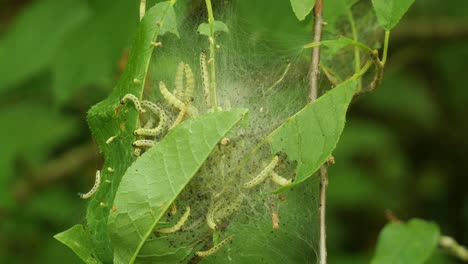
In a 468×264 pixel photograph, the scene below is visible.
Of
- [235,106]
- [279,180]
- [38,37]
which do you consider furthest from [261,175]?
[38,37]

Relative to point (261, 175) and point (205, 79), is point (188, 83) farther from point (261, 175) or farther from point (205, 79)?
point (261, 175)

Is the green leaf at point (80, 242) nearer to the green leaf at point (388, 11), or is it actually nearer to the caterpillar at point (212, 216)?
the caterpillar at point (212, 216)

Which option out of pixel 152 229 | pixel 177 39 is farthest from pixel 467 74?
pixel 152 229

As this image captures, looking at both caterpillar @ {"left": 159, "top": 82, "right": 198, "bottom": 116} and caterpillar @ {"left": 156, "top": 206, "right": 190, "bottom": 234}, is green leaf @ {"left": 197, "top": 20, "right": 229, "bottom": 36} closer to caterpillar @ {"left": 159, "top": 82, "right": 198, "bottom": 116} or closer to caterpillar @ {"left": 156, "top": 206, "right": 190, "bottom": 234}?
caterpillar @ {"left": 159, "top": 82, "right": 198, "bottom": 116}

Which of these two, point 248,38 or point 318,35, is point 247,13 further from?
point 318,35

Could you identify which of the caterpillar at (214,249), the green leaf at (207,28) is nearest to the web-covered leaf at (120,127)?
the green leaf at (207,28)
